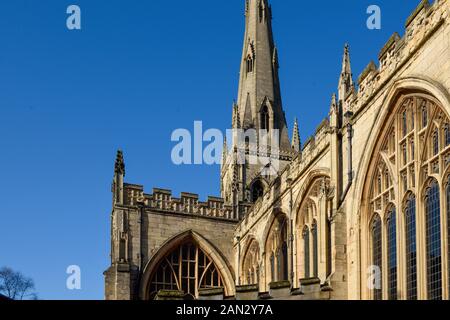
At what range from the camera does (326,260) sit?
76.9 ft

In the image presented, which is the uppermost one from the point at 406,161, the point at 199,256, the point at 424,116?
the point at 424,116

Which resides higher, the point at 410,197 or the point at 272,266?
the point at 410,197

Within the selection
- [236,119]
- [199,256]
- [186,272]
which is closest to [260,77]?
[236,119]

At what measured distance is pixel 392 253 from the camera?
64.5ft

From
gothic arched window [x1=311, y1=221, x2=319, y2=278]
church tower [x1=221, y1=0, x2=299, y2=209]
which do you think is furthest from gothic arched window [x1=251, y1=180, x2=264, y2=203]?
gothic arched window [x1=311, y1=221, x2=319, y2=278]

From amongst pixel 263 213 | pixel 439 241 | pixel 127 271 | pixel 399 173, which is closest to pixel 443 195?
pixel 439 241

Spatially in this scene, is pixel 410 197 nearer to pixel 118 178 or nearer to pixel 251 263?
pixel 251 263

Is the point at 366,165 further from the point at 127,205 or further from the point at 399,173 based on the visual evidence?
the point at 127,205

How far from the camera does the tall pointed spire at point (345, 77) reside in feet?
78.9

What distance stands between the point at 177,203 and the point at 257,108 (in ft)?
55.5

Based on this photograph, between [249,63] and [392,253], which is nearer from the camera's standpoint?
[392,253]

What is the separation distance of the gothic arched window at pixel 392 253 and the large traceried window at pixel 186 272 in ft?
48.3

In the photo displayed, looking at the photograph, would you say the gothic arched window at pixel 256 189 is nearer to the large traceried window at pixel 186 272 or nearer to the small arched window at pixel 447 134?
the large traceried window at pixel 186 272
